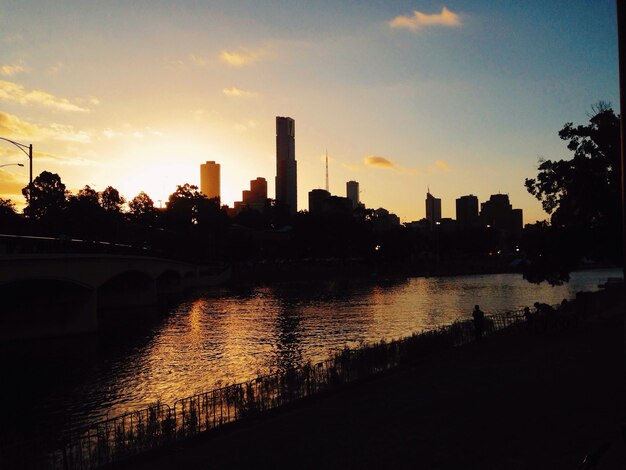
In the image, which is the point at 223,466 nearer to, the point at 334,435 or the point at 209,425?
the point at 334,435

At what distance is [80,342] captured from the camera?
45.6 m

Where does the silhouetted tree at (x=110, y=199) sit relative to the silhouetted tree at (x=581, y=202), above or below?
above

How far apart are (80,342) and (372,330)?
24.7m

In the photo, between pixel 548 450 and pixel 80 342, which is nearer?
pixel 548 450

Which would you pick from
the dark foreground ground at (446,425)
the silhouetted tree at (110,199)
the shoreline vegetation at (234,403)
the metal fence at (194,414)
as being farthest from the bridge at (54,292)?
the silhouetted tree at (110,199)

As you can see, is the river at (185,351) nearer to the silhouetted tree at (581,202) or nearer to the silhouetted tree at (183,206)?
the silhouetted tree at (581,202)

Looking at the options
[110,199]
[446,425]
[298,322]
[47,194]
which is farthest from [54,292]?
[110,199]

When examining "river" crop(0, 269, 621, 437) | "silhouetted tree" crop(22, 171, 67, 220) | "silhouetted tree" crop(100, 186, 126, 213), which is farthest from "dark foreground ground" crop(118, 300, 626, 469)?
"silhouetted tree" crop(100, 186, 126, 213)

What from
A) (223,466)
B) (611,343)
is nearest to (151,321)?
(611,343)

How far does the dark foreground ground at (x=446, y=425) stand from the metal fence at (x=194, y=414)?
1867mm

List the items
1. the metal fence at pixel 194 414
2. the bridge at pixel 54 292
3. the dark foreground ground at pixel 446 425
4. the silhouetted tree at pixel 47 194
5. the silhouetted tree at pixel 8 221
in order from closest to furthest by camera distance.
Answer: the dark foreground ground at pixel 446 425, the metal fence at pixel 194 414, the bridge at pixel 54 292, the silhouetted tree at pixel 8 221, the silhouetted tree at pixel 47 194

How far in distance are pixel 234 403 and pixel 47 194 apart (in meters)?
120

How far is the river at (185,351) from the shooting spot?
28.2 metres

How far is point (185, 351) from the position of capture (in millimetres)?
42062
